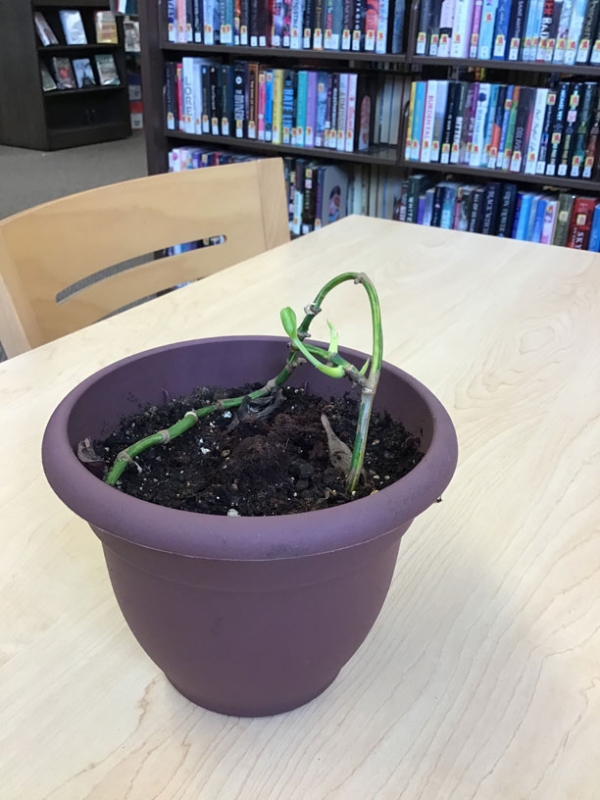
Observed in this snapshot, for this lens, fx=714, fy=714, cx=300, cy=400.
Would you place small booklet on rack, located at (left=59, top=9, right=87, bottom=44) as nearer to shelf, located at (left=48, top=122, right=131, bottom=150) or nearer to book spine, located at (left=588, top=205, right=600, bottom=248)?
shelf, located at (left=48, top=122, right=131, bottom=150)

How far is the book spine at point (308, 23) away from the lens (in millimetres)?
2219

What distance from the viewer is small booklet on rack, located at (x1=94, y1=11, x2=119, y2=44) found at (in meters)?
4.92

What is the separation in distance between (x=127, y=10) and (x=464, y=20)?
3.74 meters

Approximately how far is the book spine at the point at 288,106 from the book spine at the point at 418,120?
17.6 inches

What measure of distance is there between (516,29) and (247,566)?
2101mm

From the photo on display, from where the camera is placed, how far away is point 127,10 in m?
4.95

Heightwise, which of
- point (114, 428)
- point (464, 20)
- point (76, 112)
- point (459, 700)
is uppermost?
point (464, 20)

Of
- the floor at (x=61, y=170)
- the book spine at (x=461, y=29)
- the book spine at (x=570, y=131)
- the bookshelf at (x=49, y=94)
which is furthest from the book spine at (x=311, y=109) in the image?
the bookshelf at (x=49, y=94)

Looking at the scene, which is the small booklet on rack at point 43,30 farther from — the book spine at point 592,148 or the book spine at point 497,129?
the book spine at point 592,148

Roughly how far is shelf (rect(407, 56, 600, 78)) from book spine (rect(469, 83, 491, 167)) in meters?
0.07

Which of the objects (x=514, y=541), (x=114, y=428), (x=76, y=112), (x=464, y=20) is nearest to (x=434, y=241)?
(x=514, y=541)

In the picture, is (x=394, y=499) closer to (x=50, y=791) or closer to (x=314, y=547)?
(x=314, y=547)

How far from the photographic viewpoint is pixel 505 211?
7.33 ft

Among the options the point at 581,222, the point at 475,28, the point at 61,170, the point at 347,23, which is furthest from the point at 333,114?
the point at 61,170
